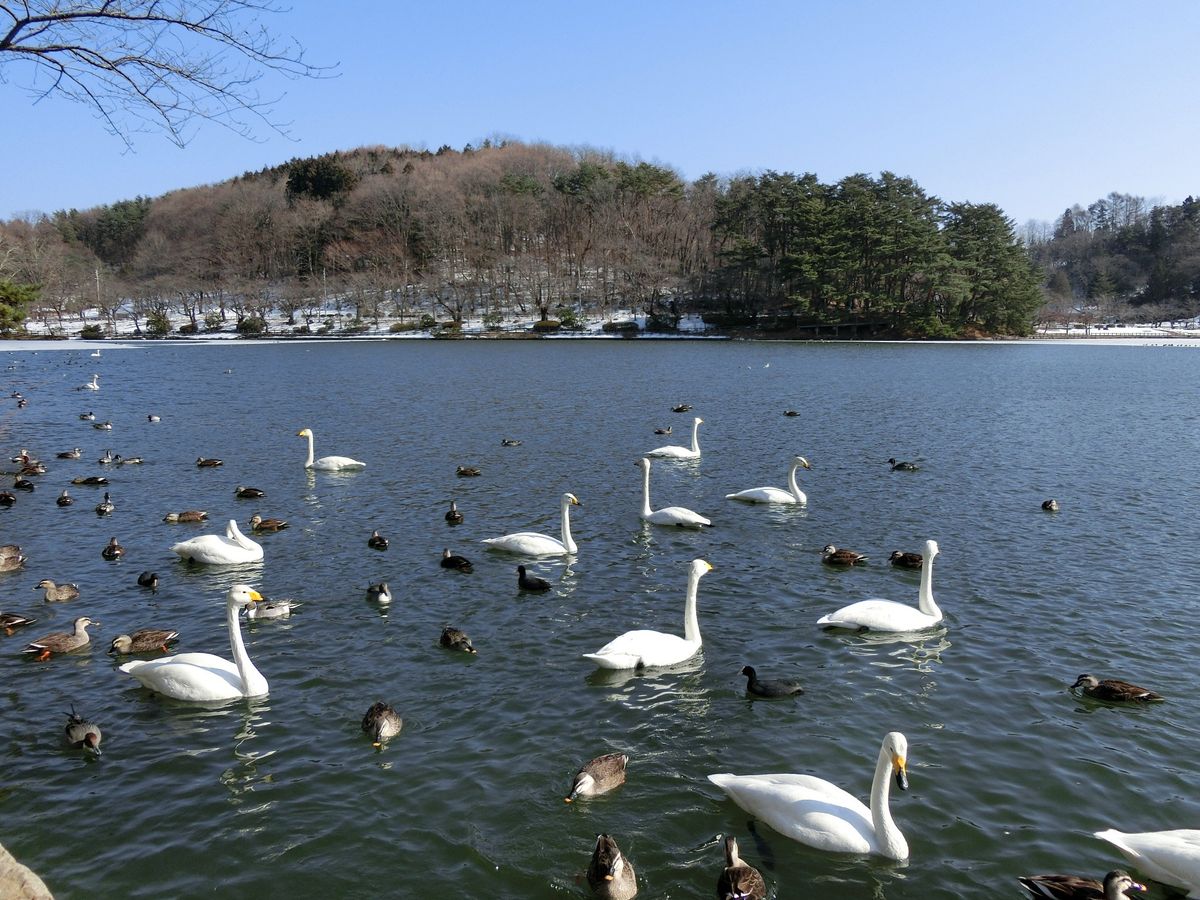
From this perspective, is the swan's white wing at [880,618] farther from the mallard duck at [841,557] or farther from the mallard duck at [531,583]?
the mallard duck at [531,583]

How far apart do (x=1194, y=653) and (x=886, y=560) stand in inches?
190

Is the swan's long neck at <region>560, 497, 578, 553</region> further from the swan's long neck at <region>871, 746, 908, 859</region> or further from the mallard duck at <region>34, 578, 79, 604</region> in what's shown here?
Result: the swan's long neck at <region>871, 746, 908, 859</region>

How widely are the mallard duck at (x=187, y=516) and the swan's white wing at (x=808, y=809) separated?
13471 mm

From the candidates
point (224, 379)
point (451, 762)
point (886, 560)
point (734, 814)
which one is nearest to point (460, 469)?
point (886, 560)

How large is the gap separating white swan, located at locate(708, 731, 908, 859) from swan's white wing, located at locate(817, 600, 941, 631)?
4.36 metres

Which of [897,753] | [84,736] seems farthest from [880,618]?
[84,736]

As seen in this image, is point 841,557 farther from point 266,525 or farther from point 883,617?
point 266,525

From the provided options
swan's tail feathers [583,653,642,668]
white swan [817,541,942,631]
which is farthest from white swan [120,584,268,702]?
white swan [817,541,942,631]

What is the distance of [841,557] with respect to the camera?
1450 centimetres

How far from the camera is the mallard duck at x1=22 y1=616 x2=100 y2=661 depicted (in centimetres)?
1067

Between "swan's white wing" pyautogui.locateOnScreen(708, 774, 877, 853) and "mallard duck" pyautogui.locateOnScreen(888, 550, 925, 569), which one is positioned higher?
"mallard duck" pyautogui.locateOnScreen(888, 550, 925, 569)

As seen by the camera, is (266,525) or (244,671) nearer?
(244,671)

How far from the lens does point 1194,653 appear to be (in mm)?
10789

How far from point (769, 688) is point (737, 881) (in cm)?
340
